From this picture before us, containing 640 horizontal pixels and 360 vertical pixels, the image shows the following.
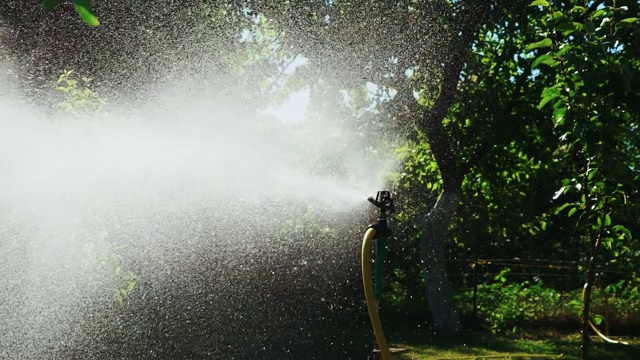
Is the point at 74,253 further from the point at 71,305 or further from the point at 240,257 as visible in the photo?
the point at 240,257

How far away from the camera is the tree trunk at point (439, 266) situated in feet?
29.5

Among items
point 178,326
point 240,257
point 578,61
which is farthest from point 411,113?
point 578,61

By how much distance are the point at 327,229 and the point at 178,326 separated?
77.0 inches

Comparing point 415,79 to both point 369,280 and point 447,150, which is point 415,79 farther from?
point 369,280

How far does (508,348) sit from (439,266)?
163 cm

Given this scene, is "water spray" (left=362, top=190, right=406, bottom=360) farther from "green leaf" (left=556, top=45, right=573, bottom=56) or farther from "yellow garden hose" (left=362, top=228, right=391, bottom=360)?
"green leaf" (left=556, top=45, right=573, bottom=56)

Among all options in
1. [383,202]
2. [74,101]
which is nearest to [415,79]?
[74,101]

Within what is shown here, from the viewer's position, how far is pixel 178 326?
6.29 metres

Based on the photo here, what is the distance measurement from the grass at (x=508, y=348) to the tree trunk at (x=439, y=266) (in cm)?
30

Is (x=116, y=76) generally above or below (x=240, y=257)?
above

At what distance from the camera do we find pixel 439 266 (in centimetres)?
926

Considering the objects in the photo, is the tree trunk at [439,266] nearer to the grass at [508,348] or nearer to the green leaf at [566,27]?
the grass at [508,348]

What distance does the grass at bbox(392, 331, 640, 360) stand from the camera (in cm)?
730

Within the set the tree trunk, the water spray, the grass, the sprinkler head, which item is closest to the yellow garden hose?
the water spray
